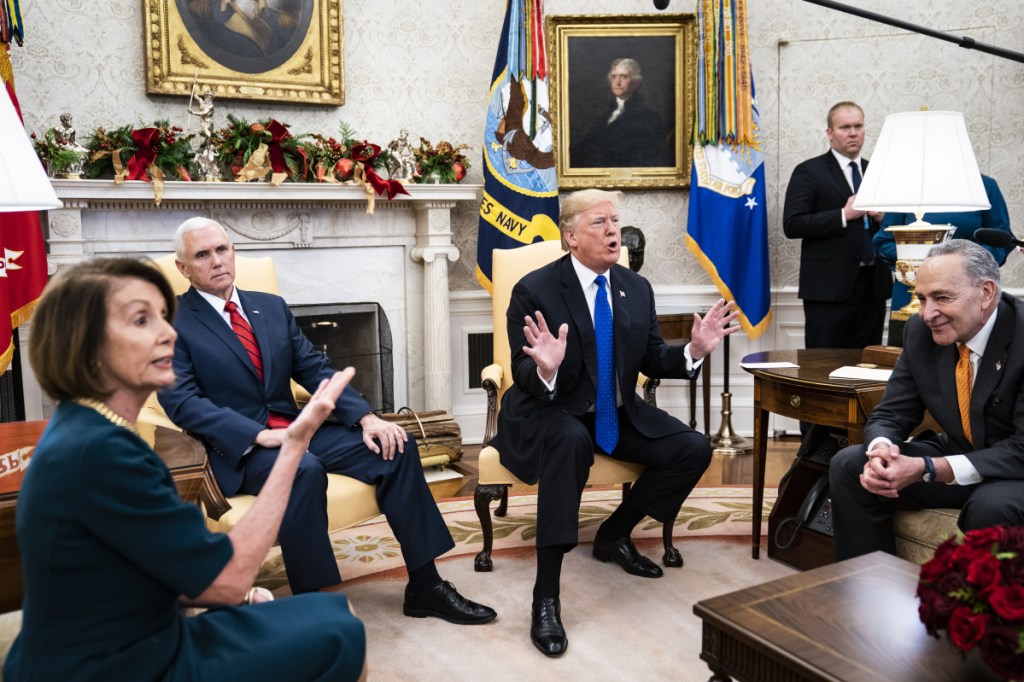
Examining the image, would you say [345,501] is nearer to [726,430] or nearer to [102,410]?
[102,410]

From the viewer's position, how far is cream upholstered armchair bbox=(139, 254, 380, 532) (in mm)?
2791

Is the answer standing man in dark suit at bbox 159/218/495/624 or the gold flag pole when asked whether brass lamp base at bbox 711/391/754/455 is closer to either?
the gold flag pole

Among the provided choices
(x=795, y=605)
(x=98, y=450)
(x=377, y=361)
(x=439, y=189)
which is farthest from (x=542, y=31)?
(x=98, y=450)

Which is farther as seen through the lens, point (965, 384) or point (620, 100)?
point (620, 100)

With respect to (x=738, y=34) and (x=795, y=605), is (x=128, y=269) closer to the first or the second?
(x=795, y=605)

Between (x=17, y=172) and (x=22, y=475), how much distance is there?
78 cm

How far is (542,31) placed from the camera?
5.38m

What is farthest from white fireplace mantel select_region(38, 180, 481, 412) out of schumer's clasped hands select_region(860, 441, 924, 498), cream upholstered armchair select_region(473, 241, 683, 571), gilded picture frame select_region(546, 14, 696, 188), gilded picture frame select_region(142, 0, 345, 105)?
schumer's clasped hands select_region(860, 441, 924, 498)

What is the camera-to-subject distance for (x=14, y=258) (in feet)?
13.8

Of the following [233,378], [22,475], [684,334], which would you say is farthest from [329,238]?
[22,475]

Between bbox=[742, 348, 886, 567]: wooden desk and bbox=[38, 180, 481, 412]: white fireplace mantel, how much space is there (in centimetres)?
221

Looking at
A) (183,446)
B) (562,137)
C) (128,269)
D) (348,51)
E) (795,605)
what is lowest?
(795,605)

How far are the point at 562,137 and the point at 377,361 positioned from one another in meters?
1.77

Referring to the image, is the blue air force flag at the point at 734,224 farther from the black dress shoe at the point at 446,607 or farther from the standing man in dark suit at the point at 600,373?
the black dress shoe at the point at 446,607
